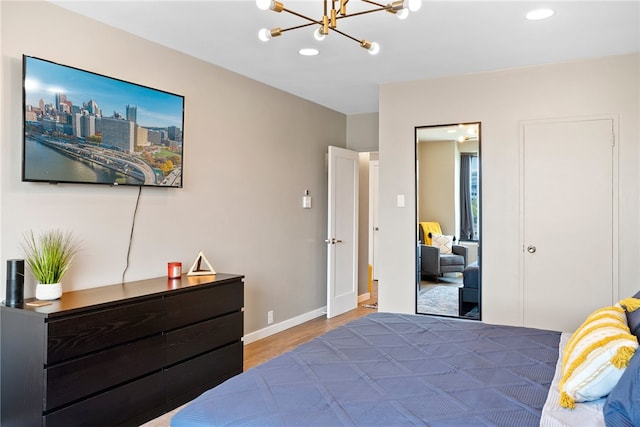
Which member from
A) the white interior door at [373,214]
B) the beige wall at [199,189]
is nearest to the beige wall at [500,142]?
the beige wall at [199,189]

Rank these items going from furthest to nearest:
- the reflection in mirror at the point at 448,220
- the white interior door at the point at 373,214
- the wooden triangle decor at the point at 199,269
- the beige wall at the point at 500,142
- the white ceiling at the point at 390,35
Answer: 1. the white interior door at the point at 373,214
2. the reflection in mirror at the point at 448,220
3. the beige wall at the point at 500,142
4. the wooden triangle decor at the point at 199,269
5. the white ceiling at the point at 390,35

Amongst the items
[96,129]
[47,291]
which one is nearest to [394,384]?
[47,291]

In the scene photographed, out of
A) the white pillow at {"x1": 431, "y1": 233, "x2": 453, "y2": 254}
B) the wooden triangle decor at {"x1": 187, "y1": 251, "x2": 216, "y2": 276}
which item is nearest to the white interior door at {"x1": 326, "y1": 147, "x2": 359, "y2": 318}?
the white pillow at {"x1": 431, "y1": 233, "x2": 453, "y2": 254}

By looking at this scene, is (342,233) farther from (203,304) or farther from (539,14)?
(539,14)

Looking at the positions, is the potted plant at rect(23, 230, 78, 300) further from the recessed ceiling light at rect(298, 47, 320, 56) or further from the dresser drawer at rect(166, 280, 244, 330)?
the recessed ceiling light at rect(298, 47, 320, 56)

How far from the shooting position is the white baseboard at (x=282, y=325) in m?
4.47

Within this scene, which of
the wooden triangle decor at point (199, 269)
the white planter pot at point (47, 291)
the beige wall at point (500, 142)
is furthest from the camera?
the beige wall at point (500, 142)

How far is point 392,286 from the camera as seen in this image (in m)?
4.59

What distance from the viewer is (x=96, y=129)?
289 cm

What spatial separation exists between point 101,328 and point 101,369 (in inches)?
8.7

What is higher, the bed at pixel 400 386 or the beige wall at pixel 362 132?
the beige wall at pixel 362 132

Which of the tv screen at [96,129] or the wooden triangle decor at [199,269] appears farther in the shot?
the wooden triangle decor at [199,269]

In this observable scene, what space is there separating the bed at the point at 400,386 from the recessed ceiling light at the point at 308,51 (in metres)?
2.29

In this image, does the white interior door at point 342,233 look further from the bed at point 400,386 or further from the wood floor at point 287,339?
the bed at point 400,386
